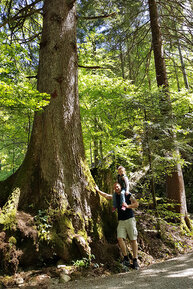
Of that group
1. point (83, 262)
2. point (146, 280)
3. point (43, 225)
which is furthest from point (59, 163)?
point (146, 280)

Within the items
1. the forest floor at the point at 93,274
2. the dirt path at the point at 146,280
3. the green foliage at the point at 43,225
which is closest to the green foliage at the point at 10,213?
the green foliage at the point at 43,225

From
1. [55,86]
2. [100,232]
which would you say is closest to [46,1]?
[55,86]

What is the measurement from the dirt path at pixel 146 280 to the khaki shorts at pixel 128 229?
60cm

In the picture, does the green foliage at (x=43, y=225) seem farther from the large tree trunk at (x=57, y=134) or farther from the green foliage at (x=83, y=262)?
the green foliage at (x=83, y=262)

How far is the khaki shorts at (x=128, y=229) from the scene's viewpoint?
421cm

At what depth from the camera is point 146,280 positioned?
10.8ft

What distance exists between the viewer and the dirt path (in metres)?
3.03

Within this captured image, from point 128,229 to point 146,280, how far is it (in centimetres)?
107

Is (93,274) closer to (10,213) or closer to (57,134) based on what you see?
(10,213)

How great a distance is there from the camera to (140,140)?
5859 mm

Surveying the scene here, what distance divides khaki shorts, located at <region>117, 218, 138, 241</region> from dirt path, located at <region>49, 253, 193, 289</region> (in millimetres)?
598

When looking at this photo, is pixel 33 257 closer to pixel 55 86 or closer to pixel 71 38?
pixel 55 86

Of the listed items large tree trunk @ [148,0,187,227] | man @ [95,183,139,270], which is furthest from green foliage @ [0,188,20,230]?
large tree trunk @ [148,0,187,227]

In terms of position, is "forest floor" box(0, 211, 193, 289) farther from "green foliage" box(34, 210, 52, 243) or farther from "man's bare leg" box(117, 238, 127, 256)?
"green foliage" box(34, 210, 52, 243)
